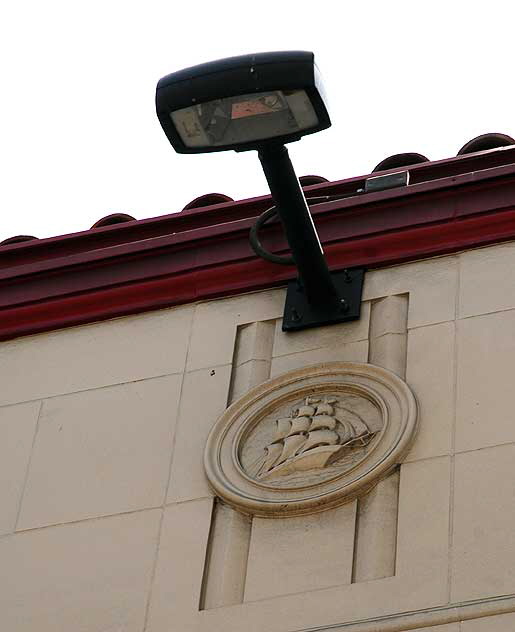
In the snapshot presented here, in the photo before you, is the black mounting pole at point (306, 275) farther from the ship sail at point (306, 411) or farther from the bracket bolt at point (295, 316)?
the ship sail at point (306, 411)

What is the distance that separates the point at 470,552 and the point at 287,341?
5.25 feet

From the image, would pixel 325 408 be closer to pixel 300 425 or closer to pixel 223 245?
pixel 300 425

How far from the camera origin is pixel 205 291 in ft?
28.2

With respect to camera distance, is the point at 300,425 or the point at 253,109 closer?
the point at 253,109

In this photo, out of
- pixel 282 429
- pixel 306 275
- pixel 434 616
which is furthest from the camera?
pixel 306 275

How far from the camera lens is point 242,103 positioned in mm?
7238

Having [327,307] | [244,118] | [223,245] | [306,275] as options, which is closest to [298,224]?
[306,275]

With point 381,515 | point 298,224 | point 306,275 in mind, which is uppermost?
point 298,224

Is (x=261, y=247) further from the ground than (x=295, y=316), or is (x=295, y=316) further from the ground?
(x=261, y=247)

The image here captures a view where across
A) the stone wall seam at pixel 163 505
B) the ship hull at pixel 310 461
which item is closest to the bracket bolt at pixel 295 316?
the stone wall seam at pixel 163 505

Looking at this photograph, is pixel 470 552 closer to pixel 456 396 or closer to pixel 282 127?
pixel 456 396

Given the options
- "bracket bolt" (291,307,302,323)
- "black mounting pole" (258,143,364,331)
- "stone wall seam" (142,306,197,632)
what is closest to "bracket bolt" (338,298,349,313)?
"black mounting pole" (258,143,364,331)

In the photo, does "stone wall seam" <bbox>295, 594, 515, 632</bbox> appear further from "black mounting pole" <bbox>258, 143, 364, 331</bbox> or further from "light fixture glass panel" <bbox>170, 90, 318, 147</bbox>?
"light fixture glass panel" <bbox>170, 90, 318, 147</bbox>

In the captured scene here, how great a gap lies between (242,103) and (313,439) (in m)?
1.32
